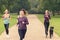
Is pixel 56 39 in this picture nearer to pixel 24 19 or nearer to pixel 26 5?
pixel 24 19

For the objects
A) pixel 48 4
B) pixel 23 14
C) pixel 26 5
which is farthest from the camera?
pixel 26 5

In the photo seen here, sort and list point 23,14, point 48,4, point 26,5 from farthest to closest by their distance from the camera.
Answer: point 26,5 → point 48,4 → point 23,14

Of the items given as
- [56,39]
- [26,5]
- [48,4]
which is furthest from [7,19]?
[26,5]

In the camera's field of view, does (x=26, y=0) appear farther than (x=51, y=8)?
Yes

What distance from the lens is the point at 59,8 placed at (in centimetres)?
7756

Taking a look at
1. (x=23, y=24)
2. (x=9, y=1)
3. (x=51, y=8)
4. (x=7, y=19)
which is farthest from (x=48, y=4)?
(x=23, y=24)

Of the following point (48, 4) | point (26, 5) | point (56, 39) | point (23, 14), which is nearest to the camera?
point (23, 14)

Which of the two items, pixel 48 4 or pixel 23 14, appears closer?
pixel 23 14

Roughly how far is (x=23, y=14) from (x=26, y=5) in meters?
91.0

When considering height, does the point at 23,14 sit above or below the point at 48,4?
above

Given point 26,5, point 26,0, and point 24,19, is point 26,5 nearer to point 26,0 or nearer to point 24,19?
point 26,0

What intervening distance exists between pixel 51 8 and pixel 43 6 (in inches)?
102

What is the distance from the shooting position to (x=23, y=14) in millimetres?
12836

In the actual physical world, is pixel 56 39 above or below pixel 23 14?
below
